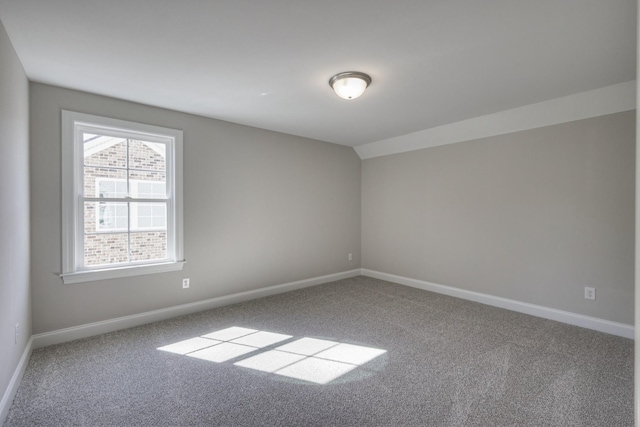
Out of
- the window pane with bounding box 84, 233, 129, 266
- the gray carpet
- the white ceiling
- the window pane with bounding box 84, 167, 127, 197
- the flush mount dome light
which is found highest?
the white ceiling

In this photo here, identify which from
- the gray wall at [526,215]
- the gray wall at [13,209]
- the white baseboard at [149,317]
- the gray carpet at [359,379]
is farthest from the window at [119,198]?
the gray wall at [526,215]

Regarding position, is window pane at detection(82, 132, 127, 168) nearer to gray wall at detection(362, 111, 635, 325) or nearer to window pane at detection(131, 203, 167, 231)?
window pane at detection(131, 203, 167, 231)

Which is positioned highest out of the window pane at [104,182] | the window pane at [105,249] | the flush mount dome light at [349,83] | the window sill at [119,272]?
the flush mount dome light at [349,83]

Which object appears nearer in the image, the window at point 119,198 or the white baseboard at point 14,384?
the white baseboard at point 14,384

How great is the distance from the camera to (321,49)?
218 centimetres

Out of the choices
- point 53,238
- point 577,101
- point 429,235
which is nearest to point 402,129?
point 429,235

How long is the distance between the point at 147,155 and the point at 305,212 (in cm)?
225

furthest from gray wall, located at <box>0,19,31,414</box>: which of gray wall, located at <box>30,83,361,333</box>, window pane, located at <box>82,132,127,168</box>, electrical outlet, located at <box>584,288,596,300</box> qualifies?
electrical outlet, located at <box>584,288,596,300</box>

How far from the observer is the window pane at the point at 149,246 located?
3291mm

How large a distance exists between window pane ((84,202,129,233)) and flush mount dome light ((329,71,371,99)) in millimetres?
2478

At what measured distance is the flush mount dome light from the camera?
2.53 m

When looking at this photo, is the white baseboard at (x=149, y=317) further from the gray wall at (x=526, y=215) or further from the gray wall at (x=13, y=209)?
the gray wall at (x=526, y=215)

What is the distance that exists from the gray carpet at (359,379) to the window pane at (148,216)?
106 cm

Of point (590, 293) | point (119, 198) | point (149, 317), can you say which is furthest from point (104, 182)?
point (590, 293)
